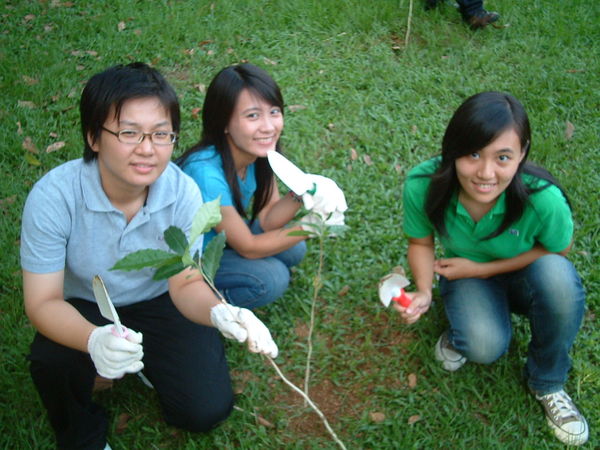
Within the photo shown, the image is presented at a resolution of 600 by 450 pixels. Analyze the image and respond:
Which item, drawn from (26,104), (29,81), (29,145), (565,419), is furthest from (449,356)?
(29,81)

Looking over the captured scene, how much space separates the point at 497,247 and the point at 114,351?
1322mm

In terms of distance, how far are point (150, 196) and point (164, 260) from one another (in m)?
0.63

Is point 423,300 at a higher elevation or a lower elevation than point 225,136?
lower

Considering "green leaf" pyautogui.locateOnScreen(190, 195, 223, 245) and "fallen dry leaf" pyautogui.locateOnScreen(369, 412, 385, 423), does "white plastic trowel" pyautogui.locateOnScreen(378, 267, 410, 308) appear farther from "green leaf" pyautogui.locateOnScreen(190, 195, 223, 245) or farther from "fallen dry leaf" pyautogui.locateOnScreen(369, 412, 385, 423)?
"green leaf" pyautogui.locateOnScreen(190, 195, 223, 245)

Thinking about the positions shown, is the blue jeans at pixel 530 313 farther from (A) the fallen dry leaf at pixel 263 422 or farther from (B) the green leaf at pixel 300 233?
(B) the green leaf at pixel 300 233

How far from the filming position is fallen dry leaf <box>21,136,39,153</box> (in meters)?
3.20

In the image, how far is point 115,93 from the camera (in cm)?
164

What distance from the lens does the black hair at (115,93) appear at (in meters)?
1.64

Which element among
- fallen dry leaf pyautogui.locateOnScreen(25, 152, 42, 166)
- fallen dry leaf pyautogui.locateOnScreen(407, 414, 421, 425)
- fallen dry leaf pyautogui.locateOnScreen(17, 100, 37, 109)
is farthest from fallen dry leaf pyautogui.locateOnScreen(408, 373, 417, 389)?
fallen dry leaf pyautogui.locateOnScreen(17, 100, 37, 109)

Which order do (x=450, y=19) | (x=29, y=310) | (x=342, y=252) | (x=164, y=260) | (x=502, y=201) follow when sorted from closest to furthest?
1. (x=164, y=260)
2. (x=29, y=310)
3. (x=502, y=201)
4. (x=342, y=252)
5. (x=450, y=19)

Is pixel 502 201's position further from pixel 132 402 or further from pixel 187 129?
pixel 187 129

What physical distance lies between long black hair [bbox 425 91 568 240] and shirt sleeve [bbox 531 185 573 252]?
0.09 feet

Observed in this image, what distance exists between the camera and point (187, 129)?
342 centimetres

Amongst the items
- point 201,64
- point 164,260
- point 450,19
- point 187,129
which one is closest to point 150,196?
point 164,260
